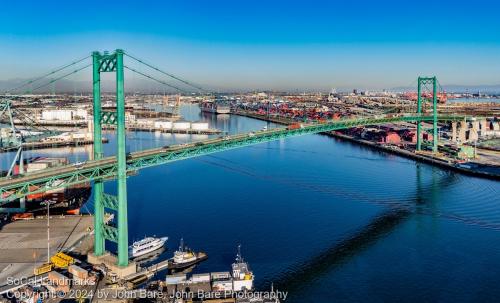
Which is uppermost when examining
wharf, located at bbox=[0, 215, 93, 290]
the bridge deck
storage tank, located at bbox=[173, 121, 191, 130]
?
storage tank, located at bbox=[173, 121, 191, 130]

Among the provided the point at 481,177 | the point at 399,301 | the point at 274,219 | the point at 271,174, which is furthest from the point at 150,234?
the point at 481,177

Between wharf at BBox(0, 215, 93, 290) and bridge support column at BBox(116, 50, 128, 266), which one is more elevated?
bridge support column at BBox(116, 50, 128, 266)

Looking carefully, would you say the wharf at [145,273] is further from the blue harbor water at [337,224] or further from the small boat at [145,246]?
the small boat at [145,246]

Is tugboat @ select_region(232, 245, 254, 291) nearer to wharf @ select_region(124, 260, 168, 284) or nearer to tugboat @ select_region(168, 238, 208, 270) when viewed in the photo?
tugboat @ select_region(168, 238, 208, 270)

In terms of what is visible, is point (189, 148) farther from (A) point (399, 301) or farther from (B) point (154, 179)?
(B) point (154, 179)

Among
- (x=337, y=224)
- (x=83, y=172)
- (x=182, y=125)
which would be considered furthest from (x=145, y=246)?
(x=182, y=125)

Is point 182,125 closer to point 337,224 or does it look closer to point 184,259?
point 337,224

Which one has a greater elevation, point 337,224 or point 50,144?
point 50,144

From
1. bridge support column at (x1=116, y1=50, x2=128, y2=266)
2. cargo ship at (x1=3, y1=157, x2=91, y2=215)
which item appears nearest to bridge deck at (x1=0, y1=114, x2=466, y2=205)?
bridge support column at (x1=116, y1=50, x2=128, y2=266)
